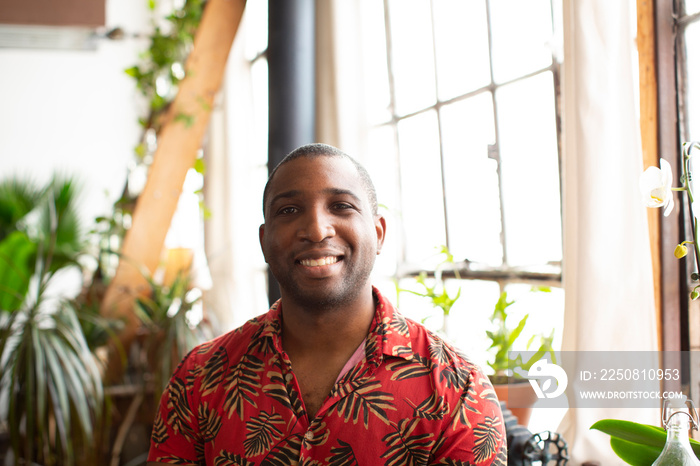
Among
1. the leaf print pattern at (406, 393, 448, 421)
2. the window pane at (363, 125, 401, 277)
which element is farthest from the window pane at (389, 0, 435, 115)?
the leaf print pattern at (406, 393, 448, 421)

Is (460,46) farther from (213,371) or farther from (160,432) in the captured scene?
(160,432)

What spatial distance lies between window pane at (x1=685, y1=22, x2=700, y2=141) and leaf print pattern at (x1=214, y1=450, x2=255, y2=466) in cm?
136

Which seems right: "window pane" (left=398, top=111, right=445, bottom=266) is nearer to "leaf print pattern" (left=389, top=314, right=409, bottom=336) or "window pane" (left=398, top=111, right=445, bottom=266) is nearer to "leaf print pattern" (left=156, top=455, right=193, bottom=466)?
"leaf print pattern" (left=389, top=314, right=409, bottom=336)

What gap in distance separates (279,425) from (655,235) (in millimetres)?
1059

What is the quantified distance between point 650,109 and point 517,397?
2.85ft

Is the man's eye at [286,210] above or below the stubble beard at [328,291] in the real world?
above

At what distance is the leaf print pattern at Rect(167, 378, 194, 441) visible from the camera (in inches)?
53.8

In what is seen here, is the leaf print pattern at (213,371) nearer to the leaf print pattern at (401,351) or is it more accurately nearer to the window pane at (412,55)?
the leaf print pattern at (401,351)

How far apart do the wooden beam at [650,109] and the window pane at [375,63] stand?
1398 millimetres

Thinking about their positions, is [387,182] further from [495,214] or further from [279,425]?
[279,425]

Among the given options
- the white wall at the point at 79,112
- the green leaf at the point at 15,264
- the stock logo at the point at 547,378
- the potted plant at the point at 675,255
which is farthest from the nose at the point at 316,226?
the white wall at the point at 79,112

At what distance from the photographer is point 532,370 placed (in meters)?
1.81

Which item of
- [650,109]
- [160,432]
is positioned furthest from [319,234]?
[650,109]

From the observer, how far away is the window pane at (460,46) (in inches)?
95.7
